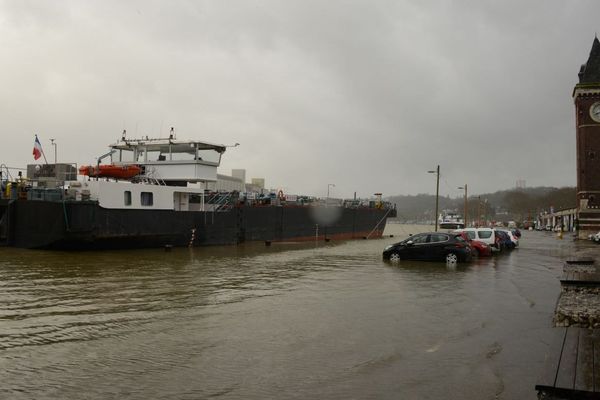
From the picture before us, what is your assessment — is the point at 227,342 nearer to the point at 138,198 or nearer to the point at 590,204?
the point at 138,198

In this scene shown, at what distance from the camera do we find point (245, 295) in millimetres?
12656

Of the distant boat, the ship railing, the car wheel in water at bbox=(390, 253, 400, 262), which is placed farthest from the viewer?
the distant boat

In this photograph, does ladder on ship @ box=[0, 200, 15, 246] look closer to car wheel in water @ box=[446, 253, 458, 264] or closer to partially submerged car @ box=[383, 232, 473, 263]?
partially submerged car @ box=[383, 232, 473, 263]

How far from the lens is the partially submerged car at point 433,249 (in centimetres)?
2086

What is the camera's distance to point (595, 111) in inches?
2050

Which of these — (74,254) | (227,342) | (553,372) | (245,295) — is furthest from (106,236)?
(553,372)

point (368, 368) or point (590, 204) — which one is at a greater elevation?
point (590, 204)

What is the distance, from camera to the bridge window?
90.1ft

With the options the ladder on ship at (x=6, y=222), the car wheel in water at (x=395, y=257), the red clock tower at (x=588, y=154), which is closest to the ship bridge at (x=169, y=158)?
the ladder on ship at (x=6, y=222)

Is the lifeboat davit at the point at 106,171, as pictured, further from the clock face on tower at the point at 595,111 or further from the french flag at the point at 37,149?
the clock face on tower at the point at 595,111

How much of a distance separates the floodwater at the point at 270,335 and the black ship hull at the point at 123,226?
800 cm

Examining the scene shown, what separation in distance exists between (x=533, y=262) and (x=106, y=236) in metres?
20.3

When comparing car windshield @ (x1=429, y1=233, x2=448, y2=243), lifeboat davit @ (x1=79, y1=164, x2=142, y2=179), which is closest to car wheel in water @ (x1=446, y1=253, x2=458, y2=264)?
car windshield @ (x1=429, y1=233, x2=448, y2=243)

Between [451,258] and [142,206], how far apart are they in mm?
16053
